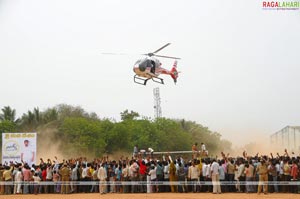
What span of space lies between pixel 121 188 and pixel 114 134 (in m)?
32.7

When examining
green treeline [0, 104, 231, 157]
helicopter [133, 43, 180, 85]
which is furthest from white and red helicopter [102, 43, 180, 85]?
green treeline [0, 104, 231, 157]

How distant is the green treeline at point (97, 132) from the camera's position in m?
58.1

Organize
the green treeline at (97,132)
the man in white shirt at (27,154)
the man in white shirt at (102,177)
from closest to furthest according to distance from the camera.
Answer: the man in white shirt at (102,177)
the man in white shirt at (27,154)
the green treeline at (97,132)

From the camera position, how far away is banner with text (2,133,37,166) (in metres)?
29.1

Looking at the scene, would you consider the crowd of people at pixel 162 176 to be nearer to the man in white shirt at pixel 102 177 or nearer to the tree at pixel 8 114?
the man in white shirt at pixel 102 177

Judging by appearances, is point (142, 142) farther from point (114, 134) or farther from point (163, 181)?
point (163, 181)

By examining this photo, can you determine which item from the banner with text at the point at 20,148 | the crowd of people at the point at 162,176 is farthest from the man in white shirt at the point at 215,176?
the banner with text at the point at 20,148

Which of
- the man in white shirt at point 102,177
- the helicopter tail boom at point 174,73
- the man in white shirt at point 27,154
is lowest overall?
the man in white shirt at point 102,177

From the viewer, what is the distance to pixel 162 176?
83.1 feet

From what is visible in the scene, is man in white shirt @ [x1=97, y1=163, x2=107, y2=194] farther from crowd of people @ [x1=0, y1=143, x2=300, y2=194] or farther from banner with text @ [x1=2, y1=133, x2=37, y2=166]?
banner with text @ [x1=2, y1=133, x2=37, y2=166]

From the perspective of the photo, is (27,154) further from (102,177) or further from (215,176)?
(215,176)

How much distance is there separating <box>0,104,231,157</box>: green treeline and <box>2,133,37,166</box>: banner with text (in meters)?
27.5

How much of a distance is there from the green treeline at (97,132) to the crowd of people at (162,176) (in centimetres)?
2900

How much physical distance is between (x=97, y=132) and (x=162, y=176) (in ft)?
110
